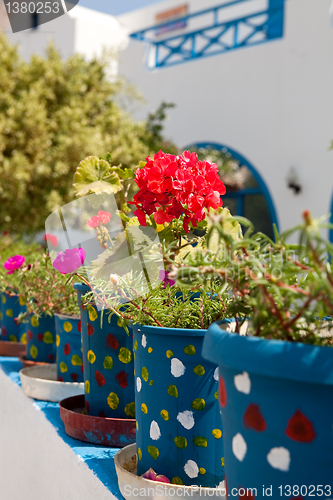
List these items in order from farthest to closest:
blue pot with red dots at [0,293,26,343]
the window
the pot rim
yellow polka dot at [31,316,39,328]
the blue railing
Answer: the window, the blue railing, blue pot with red dots at [0,293,26,343], yellow polka dot at [31,316,39,328], the pot rim

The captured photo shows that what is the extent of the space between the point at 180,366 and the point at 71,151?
471 centimetres

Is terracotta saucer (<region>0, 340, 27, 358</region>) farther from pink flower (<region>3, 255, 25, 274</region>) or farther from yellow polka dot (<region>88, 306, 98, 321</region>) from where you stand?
yellow polka dot (<region>88, 306, 98, 321</region>)

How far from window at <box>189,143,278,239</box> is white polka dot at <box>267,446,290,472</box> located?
19.5ft

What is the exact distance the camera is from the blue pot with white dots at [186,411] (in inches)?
28.4

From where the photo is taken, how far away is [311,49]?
5.51 meters

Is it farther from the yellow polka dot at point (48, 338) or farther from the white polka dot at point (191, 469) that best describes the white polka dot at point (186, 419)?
the yellow polka dot at point (48, 338)

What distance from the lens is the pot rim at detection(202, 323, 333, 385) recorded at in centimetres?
42

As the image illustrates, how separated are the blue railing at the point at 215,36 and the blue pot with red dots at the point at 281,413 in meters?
6.27

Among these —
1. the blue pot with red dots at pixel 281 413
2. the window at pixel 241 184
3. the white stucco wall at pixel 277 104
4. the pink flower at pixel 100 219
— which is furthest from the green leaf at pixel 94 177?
the window at pixel 241 184

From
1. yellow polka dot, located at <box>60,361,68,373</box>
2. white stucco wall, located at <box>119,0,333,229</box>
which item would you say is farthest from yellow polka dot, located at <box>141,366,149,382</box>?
white stucco wall, located at <box>119,0,333,229</box>

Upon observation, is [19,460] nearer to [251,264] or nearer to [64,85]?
[251,264]

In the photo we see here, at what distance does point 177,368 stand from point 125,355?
0.29 metres

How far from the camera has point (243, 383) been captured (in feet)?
1.59

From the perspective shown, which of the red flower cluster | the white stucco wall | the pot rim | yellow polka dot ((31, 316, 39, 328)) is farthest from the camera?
the white stucco wall
